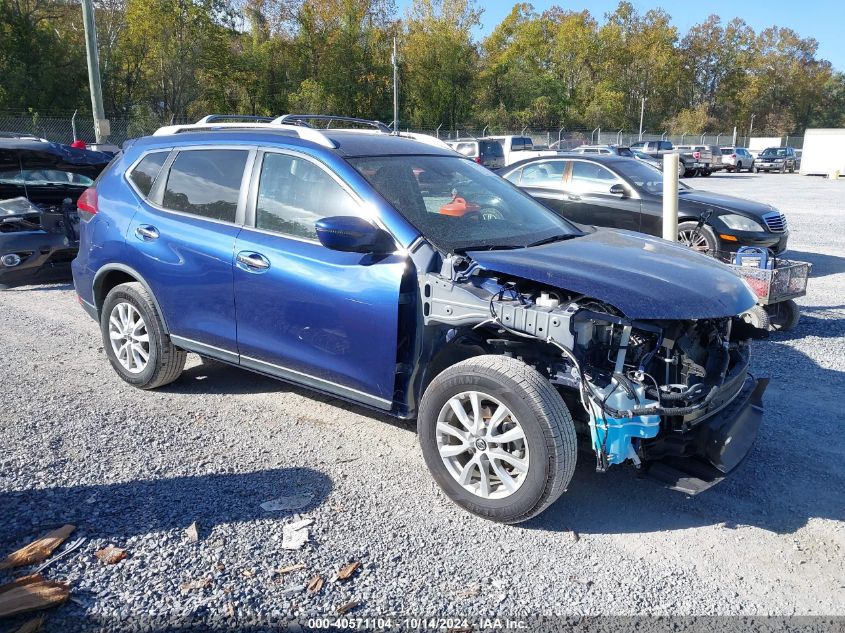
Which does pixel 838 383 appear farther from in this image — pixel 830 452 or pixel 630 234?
pixel 630 234

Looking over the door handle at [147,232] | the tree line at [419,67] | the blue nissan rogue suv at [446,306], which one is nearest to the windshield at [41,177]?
the blue nissan rogue suv at [446,306]

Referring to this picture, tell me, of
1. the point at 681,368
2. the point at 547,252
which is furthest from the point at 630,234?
the point at 681,368

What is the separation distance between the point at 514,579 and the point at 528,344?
1158 millimetres

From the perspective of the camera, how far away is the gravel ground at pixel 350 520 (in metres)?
2.81

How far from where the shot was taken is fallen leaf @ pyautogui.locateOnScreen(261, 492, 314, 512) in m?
3.47

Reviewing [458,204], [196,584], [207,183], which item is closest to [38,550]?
[196,584]

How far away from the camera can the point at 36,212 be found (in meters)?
7.93

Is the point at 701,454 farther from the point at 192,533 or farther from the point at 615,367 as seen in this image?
the point at 192,533

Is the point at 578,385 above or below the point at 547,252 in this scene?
below

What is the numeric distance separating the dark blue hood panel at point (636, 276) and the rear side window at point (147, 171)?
256 centimetres

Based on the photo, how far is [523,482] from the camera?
321 cm

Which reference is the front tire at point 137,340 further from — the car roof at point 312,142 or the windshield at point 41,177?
the windshield at point 41,177

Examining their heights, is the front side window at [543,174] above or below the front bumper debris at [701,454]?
above

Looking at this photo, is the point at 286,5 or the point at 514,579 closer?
the point at 514,579
